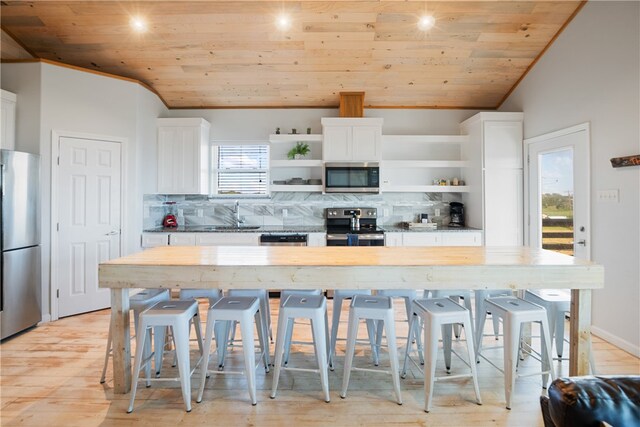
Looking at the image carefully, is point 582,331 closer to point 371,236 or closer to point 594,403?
point 594,403

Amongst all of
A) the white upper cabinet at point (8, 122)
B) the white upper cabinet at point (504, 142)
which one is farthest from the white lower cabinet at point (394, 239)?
the white upper cabinet at point (8, 122)

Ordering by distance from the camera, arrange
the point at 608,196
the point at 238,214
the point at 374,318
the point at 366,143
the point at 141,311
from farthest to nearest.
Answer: the point at 238,214 < the point at 366,143 < the point at 608,196 < the point at 141,311 < the point at 374,318

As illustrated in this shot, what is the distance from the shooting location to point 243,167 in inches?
205

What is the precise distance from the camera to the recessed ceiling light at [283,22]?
11.4ft

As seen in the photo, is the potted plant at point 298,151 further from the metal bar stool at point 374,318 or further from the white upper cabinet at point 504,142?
the metal bar stool at point 374,318

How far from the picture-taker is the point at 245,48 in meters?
3.93

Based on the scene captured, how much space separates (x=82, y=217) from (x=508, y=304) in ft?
14.0

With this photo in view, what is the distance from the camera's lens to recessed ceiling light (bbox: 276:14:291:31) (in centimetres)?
348

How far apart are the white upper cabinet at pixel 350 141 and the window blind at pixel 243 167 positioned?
1.11 m

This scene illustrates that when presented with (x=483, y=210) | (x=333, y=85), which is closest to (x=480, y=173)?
(x=483, y=210)

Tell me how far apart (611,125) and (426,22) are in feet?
6.58

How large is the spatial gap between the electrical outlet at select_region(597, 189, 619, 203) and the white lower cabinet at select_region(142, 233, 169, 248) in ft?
15.9

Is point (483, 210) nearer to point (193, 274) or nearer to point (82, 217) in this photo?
point (193, 274)

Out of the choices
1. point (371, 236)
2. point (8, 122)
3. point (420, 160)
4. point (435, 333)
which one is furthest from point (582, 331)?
point (8, 122)
